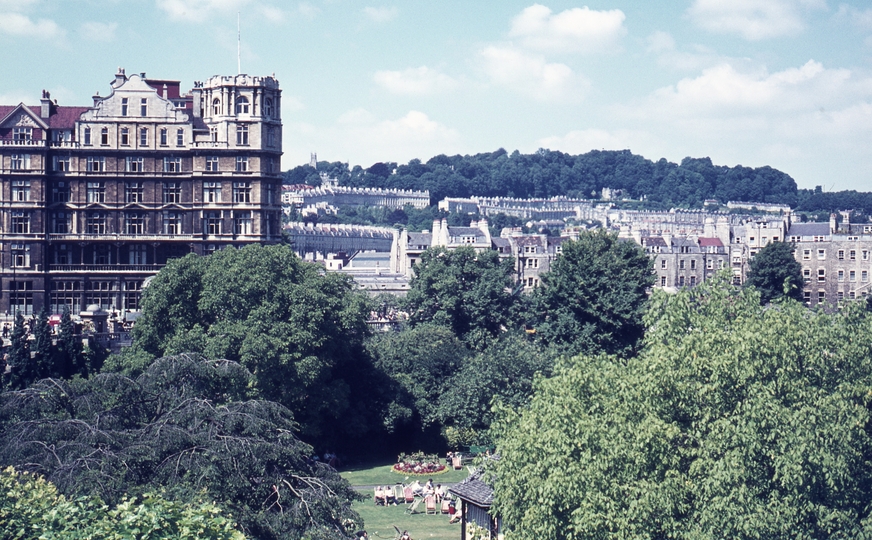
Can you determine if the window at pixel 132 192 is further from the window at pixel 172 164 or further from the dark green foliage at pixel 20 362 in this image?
the dark green foliage at pixel 20 362

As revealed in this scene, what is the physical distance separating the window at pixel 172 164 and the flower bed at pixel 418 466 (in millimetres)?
28150

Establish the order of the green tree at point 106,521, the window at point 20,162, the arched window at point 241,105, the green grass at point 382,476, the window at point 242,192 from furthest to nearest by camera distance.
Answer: the window at point 242,192 < the arched window at point 241,105 < the window at point 20,162 < the green grass at point 382,476 < the green tree at point 106,521

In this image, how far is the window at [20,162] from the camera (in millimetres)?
74688

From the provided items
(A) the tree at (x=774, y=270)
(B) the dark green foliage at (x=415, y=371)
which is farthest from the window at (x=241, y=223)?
(A) the tree at (x=774, y=270)

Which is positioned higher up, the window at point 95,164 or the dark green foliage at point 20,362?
the window at point 95,164

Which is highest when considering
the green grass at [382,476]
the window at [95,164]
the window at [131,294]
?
the window at [95,164]

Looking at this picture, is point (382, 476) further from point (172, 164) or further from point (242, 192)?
point (172, 164)

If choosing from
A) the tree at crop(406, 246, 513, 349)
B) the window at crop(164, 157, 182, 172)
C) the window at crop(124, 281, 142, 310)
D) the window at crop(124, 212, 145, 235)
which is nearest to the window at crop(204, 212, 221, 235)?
the window at crop(164, 157, 182, 172)

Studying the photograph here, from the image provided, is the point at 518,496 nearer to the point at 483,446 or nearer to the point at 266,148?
the point at 483,446

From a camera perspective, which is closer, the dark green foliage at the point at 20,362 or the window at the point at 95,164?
the dark green foliage at the point at 20,362

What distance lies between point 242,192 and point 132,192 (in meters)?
7.40

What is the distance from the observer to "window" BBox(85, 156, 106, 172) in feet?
247

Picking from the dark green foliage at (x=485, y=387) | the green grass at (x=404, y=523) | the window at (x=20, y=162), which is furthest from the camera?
the window at (x=20, y=162)

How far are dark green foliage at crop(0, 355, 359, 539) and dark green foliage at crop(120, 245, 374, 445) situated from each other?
15.7 metres
